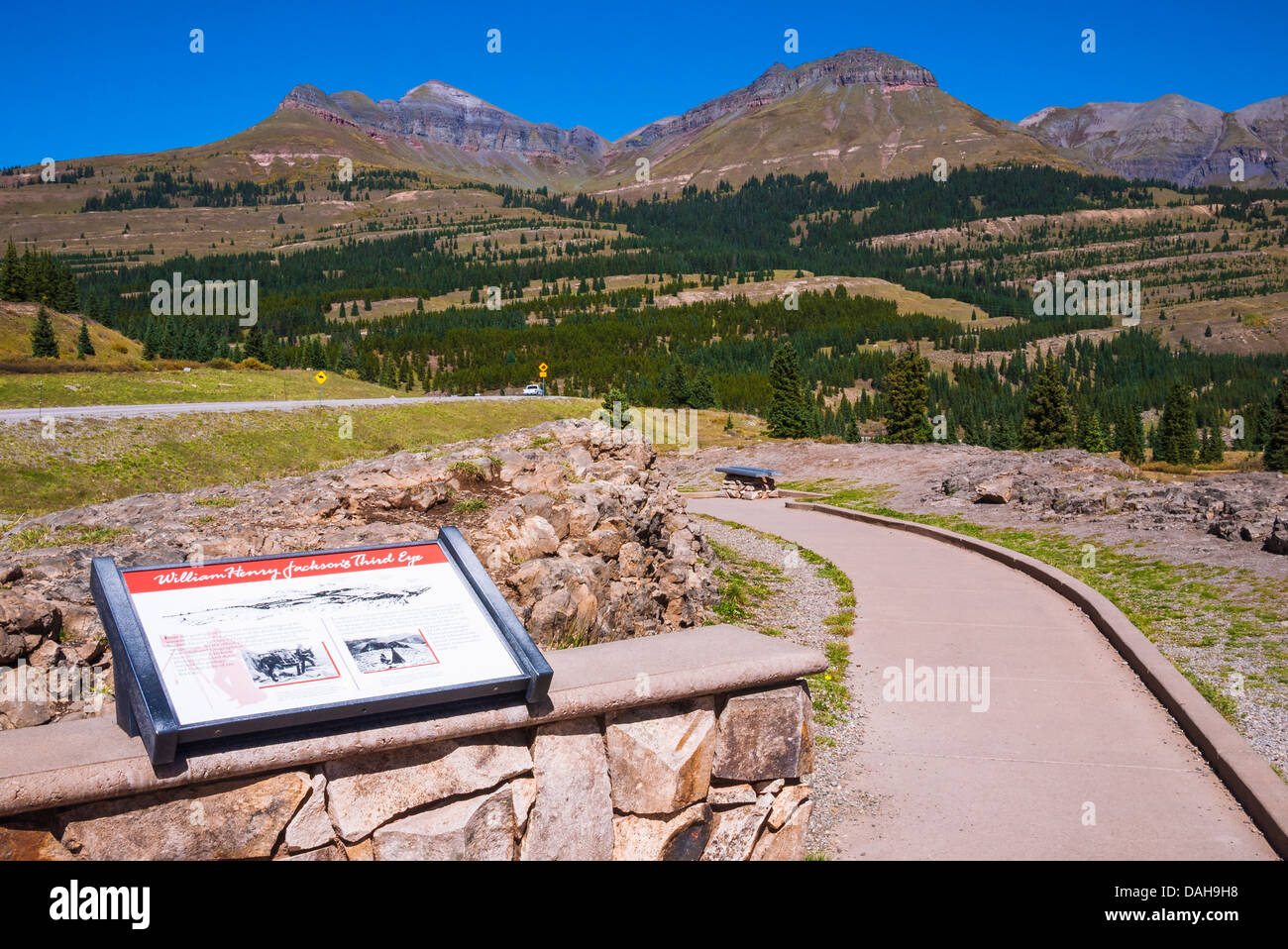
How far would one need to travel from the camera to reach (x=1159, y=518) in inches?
752

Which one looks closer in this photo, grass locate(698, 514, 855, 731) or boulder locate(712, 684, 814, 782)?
boulder locate(712, 684, 814, 782)

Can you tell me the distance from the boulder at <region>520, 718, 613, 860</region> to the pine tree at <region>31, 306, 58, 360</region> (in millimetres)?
68404

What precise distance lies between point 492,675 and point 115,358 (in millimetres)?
73319

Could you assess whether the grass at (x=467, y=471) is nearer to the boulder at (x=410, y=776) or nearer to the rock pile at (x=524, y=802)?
the rock pile at (x=524, y=802)

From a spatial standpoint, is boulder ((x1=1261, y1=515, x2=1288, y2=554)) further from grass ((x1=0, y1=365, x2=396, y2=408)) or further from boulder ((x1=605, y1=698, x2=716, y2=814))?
grass ((x1=0, y1=365, x2=396, y2=408))

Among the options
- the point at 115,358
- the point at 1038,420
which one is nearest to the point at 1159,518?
the point at 1038,420

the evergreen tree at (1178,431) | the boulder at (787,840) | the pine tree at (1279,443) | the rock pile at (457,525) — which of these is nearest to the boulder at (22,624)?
the rock pile at (457,525)

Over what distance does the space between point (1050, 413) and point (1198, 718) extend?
62.1m

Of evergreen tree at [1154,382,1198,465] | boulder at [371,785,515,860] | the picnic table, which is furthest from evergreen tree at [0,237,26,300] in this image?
evergreen tree at [1154,382,1198,465]

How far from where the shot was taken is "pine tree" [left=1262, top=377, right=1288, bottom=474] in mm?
61000

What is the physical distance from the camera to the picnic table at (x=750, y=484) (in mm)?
35403

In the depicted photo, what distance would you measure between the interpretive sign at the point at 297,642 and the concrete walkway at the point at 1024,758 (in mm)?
3369

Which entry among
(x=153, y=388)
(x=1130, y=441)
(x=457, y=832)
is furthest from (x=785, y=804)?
(x=1130, y=441)
